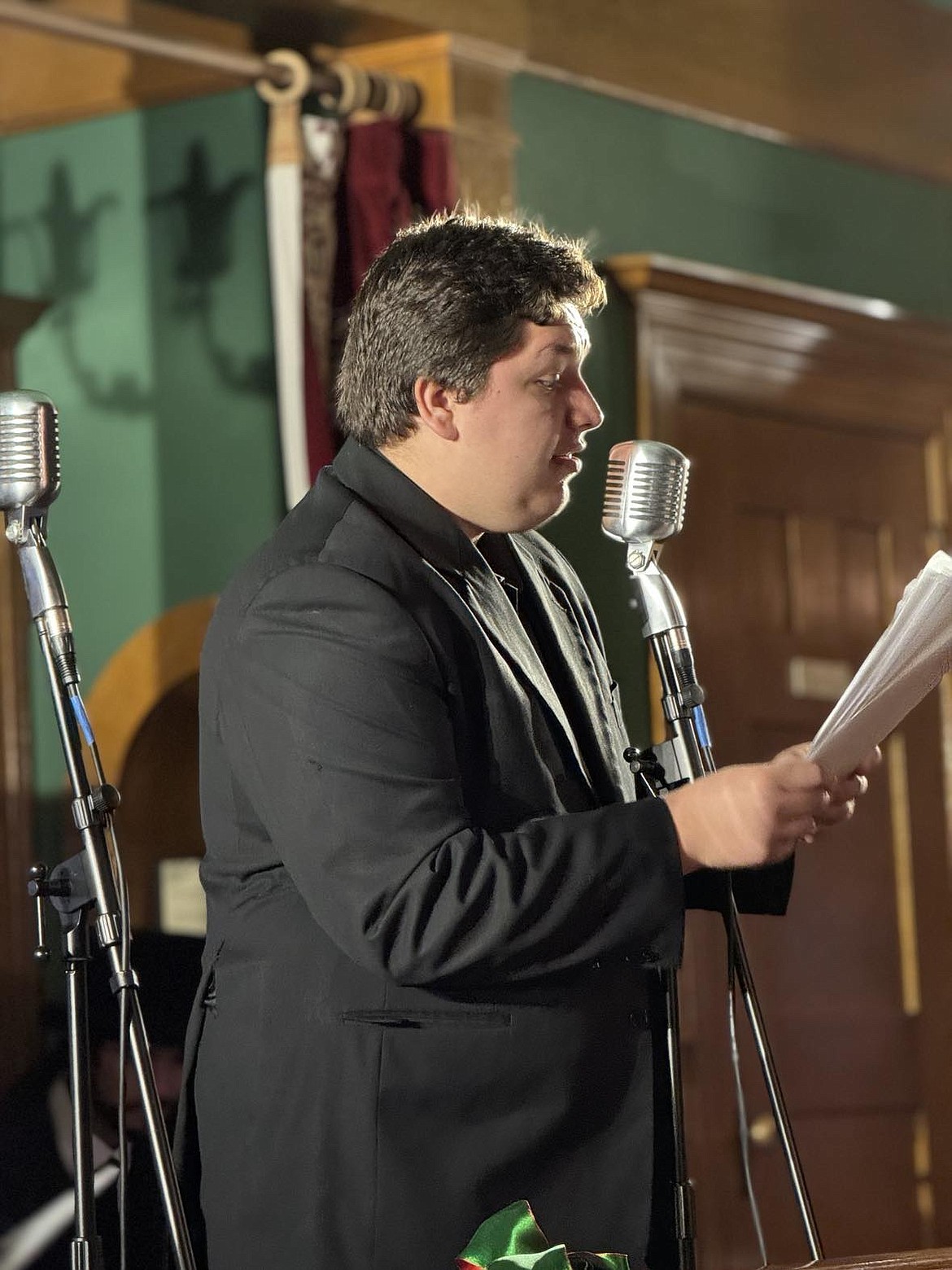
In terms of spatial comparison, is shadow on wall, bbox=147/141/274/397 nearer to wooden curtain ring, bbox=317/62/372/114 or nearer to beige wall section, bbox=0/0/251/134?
beige wall section, bbox=0/0/251/134

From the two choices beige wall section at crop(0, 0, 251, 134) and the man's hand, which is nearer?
the man's hand

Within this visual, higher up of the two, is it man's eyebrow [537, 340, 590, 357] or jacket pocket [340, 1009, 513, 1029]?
man's eyebrow [537, 340, 590, 357]

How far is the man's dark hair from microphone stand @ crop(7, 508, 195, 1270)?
1.23 feet

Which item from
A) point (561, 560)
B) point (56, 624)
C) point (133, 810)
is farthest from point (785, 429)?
point (56, 624)

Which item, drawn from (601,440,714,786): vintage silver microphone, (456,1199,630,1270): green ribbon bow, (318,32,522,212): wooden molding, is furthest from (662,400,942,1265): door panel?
(456,1199,630,1270): green ribbon bow

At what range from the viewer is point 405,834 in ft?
5.78

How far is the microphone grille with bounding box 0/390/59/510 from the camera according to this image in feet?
6.40

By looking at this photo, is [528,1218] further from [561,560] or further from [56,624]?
Answer: [561,560]

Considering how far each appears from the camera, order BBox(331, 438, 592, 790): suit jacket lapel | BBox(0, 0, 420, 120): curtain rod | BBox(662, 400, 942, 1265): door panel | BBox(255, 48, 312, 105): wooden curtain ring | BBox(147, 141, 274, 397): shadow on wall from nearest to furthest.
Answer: BBox(331, 438, 592, 790): suit jacket lapel < BBox(0, 0, 420, 120): curtain rod < BBox(255, 48, 312, 105): wooden curtain ring < BBox(147, 141, 274, 397): shadow on wall < BBox(662, 400, 942, 1265): door panel

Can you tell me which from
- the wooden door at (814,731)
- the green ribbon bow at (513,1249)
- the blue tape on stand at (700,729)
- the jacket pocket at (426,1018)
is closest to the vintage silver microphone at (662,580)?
the blue tape on stand at (700,729)

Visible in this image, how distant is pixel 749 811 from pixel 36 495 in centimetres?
76

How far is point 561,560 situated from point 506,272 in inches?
16.1

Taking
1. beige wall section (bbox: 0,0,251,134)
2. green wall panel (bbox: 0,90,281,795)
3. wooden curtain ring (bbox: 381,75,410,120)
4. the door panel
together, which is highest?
beige wall section (bbox: 0,0,251,134)

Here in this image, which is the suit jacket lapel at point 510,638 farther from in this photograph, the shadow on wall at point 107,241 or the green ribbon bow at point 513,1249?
the shadow on wall at point 107,241
